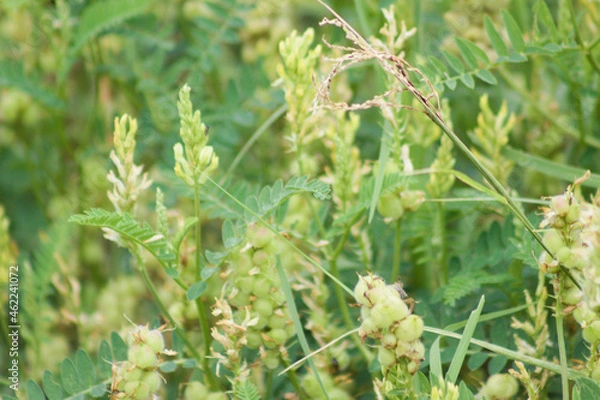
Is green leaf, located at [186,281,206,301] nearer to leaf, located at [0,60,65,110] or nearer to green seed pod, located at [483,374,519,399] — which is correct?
green seed pod, located at [483,374,519,399]

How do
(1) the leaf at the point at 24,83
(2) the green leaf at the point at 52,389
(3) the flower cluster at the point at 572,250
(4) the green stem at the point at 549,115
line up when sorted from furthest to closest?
(1) the leaf at the point at 24,83 < (4) the green stem at the point at 549,115 < (2) the green leaf at the point at 52,389 < (3) the flower cluster at the point at 572,250

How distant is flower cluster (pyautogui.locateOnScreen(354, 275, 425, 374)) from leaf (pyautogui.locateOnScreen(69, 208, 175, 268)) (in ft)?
0.75

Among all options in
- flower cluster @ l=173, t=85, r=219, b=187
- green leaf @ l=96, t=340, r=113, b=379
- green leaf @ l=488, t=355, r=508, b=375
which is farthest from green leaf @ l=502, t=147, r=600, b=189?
green leaf @ l=96, t=340, r=113, b=379

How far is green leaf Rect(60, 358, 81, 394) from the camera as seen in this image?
2.88 ft

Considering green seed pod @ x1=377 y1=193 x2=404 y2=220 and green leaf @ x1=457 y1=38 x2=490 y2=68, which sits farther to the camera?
green leaf @ x1=457 y1=38 x2=490 y2=68

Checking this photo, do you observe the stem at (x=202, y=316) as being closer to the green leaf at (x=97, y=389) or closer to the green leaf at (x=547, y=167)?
the green leaf at (x=97, y=389)

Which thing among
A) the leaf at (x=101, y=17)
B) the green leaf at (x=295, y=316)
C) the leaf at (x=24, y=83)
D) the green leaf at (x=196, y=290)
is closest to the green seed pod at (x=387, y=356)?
the green leaf at (x=295, y=316)

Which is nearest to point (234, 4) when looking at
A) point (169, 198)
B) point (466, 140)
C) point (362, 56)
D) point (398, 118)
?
point (169, 198)

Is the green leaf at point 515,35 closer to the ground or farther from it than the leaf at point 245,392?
farther from it

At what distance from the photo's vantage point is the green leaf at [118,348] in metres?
0.90

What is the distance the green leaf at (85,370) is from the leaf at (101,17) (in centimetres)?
60

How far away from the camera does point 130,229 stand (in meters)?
0.77

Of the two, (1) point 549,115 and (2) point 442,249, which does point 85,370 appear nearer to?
(2) point 442,249

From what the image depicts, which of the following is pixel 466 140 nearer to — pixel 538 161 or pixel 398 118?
pixel 538 161
